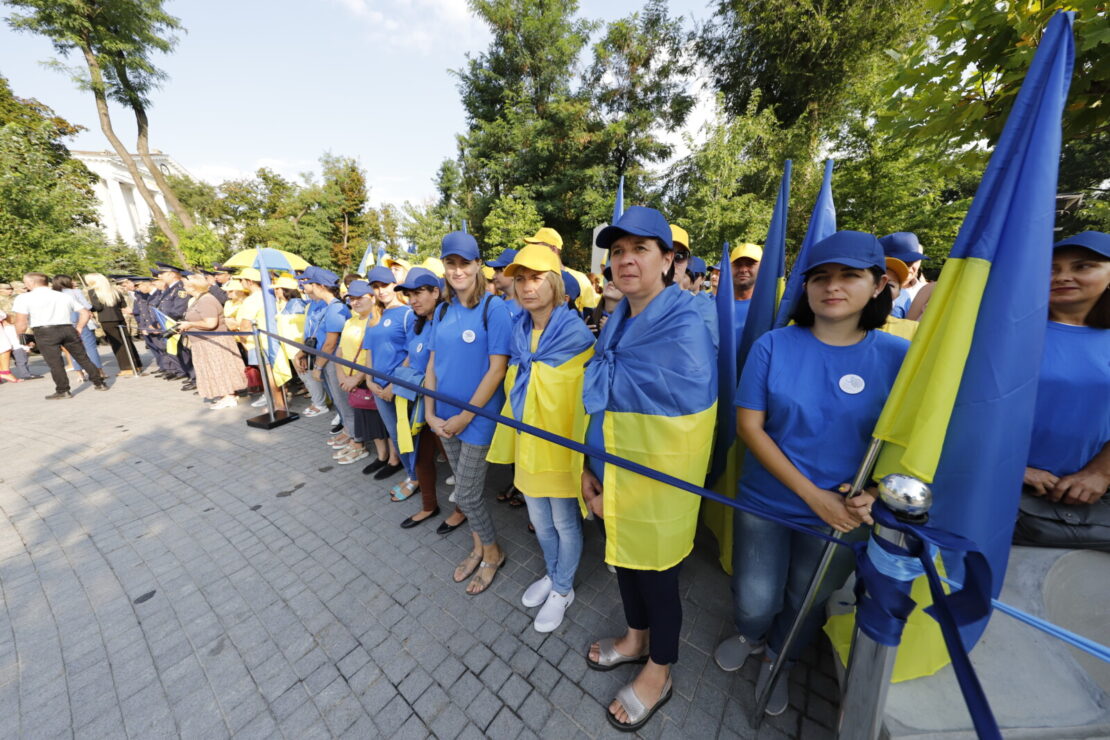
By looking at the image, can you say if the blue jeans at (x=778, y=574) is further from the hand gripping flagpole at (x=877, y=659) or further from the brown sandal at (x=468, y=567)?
the brown sandal at (x=468, y=567)

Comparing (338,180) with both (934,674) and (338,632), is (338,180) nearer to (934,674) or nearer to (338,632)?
(338,632)

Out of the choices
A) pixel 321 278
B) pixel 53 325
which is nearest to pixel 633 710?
pixel 321 278

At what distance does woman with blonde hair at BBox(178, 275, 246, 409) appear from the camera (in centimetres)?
633

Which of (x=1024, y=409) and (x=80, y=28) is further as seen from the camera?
(x=80, y=28)

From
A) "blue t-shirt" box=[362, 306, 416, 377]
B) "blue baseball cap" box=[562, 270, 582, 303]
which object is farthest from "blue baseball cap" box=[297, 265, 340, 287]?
"blue baseball cap" box=[562, 270, 582, 303]

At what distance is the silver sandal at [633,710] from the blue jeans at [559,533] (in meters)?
0.73

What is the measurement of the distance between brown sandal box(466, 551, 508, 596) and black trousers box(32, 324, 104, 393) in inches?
438

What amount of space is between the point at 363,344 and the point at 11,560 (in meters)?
3.42

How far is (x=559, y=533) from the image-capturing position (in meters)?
2.57

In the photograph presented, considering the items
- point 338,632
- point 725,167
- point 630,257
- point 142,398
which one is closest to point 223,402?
point 142,398

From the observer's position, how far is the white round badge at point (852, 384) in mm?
1650

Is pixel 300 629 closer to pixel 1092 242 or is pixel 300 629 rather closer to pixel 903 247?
pixel 1092 242

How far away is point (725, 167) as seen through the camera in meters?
13.8

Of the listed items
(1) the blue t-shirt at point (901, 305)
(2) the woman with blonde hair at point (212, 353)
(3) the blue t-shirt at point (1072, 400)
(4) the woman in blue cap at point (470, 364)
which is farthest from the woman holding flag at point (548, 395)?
(2) the woman with blonde hair at point (212, 353)
